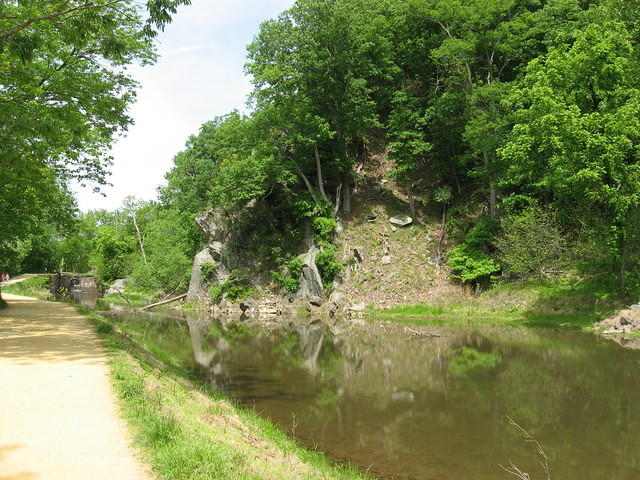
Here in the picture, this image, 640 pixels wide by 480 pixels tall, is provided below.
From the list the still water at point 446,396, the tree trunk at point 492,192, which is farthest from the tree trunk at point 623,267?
the tree trunk at point 492,192

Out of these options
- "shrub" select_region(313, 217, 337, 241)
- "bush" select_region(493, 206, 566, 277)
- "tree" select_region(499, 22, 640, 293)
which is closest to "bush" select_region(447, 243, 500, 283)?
"bush" select_region(493, 206, 566, 277)

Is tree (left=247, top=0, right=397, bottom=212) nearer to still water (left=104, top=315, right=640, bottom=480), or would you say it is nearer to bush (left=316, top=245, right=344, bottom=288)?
bush (left=316, top=245, right=344, bottom=288)

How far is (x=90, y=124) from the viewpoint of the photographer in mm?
16250

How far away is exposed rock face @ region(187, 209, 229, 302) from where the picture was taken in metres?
40.9

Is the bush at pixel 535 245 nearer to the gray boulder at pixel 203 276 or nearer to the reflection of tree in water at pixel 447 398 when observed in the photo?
Result: the reflection of tree in water at pixel 447 398

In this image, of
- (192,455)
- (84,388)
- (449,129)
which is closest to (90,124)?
(84,388)

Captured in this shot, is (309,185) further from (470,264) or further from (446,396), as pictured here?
(446,396)

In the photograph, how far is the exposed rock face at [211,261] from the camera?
40888mm

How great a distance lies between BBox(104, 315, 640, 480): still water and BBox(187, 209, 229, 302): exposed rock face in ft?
62.3

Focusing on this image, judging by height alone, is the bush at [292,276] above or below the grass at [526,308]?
above

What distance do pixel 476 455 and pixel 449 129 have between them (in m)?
31.0

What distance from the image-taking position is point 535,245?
26.1 metres

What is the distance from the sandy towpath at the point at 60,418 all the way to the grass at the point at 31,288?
3342 centimetres

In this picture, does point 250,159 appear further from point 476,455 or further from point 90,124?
point 476,455
